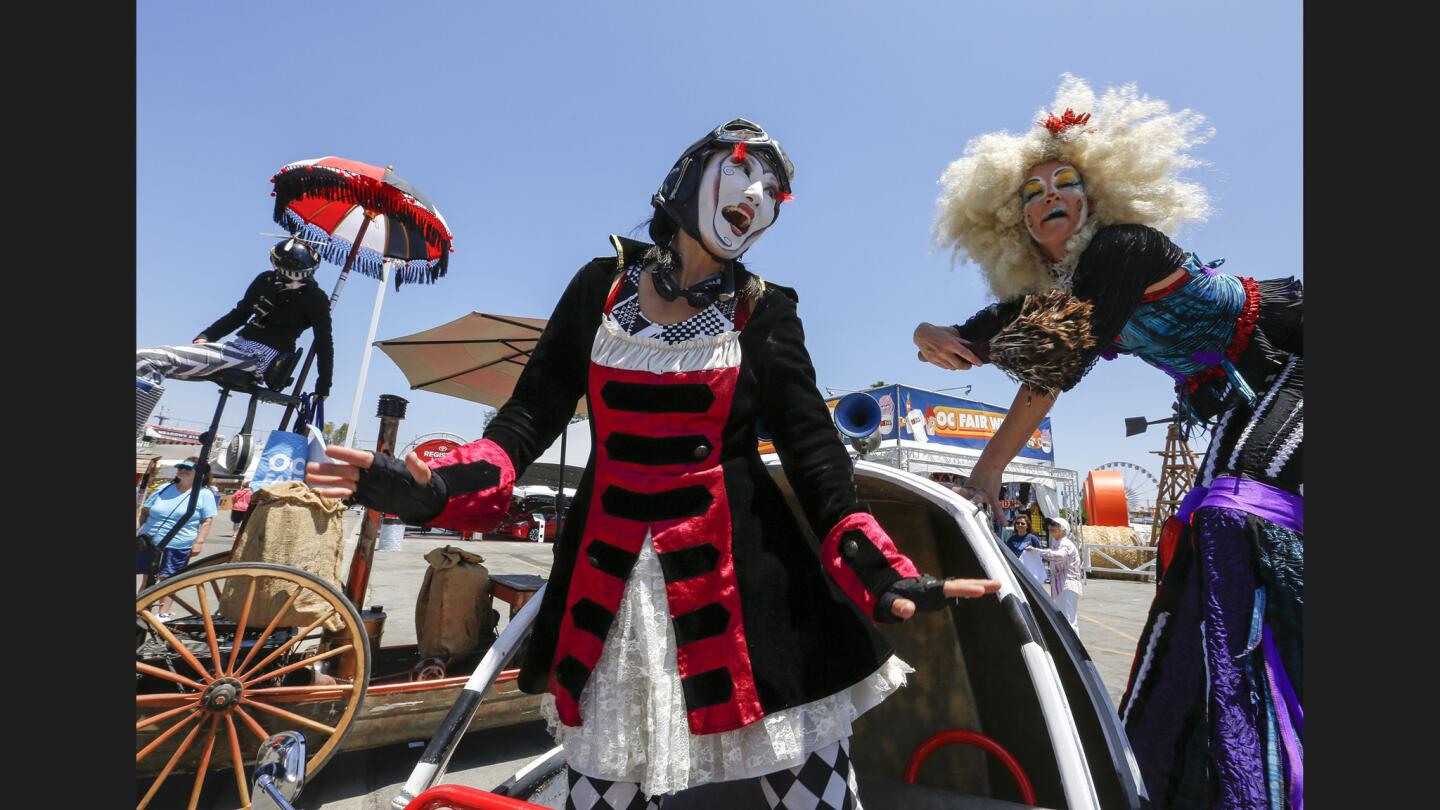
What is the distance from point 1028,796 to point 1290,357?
1.28 metres

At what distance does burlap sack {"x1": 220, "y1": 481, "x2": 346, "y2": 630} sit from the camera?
3002 mm

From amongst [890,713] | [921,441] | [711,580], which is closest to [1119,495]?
[921,441]

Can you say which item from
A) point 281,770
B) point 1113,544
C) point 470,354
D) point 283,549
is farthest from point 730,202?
point 1113,544

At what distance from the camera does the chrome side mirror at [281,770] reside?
3.89 feet

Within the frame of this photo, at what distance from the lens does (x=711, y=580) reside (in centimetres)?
127

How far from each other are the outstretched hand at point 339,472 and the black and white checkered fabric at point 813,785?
0.90 m

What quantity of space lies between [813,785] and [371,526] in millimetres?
3343

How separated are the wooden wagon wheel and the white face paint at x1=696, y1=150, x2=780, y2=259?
246 cm

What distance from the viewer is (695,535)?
4.21 feet

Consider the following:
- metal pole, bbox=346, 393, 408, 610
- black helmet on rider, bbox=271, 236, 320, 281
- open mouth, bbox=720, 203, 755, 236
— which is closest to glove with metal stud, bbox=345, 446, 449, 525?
open mouth, bbox=720, 203, 755, 236

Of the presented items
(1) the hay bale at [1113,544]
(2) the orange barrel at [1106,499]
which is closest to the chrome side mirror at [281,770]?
(1) the hay bale at [1113,544]

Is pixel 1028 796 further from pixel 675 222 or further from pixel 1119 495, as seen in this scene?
pixel 1119 495

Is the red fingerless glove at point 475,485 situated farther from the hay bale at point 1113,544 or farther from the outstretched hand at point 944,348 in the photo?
the hay bale at point 1113,544

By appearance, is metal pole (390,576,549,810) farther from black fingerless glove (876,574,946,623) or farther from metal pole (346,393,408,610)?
metal pole (346,393,408,610)
